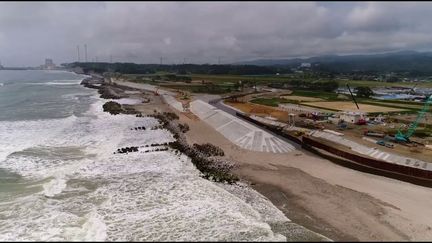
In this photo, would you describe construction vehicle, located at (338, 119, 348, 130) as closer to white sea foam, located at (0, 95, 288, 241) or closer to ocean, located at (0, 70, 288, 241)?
ocean, located at (0, 70, 288, 241)

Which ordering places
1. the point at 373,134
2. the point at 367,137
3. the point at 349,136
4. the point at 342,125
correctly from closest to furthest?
the point at 367,137, the point at 349,136, the point at 373,134, the point at 342,125

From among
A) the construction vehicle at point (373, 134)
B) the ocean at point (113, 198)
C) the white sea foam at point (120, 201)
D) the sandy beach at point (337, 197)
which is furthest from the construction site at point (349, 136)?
the white sea foam at point (120, 201)

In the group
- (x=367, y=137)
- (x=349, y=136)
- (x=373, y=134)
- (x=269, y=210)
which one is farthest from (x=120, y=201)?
(x=373, y=134)

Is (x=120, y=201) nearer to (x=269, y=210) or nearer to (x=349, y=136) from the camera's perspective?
(x=269, y=210)

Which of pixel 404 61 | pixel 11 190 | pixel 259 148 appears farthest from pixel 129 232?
pixel 404 61

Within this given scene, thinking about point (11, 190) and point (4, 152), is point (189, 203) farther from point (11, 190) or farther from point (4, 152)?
point (4, 152)

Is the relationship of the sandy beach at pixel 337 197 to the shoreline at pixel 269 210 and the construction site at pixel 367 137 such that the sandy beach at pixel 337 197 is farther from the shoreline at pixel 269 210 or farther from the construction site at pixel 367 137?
the construction site at pixel 367 137

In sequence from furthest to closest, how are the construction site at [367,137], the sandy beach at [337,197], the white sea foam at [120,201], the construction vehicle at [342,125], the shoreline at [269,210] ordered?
1. the construction vehicle at [342,125]
2. the construction site at [367,137]
3. the sandy beach at [337,197]
4. the white sea foam at [120,201]
5. the shoreline at [269,210]
